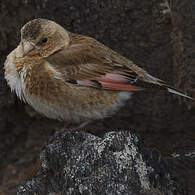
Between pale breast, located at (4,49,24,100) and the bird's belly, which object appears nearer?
the bird's belly

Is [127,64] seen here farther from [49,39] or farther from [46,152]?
[46,152]

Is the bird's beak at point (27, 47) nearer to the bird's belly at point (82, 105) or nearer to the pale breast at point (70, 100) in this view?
the pale breast at point (70, 100)

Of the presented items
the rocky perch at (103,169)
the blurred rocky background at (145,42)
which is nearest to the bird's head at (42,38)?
the blurred rocky background at (145,42)

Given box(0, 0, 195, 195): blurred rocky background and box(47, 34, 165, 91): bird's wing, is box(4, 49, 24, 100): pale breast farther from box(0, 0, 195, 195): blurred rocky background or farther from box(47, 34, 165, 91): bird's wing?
box(0, 0, 195, 195): blurred rocky background

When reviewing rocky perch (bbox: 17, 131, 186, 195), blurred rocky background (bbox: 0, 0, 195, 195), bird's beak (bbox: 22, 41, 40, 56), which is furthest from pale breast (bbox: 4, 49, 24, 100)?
rocky perch (bbox: 17, 131, 186, 195)

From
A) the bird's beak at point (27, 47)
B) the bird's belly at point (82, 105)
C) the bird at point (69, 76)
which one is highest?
the bird's beak at point (27, 47)

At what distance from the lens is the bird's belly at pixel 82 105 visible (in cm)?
551

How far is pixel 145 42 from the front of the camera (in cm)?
608

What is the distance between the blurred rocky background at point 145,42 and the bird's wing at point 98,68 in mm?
358

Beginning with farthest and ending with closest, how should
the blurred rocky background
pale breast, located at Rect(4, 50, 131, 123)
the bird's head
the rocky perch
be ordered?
the blurred rocky background < the bird's head < pale breast, located at Rect(4, 50, 131, 123) < the rocky perch

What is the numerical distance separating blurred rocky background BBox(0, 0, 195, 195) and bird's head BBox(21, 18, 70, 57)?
0.39 meters

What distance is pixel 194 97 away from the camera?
5.82m

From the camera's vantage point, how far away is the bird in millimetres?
5500

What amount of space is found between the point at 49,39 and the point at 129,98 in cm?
99
